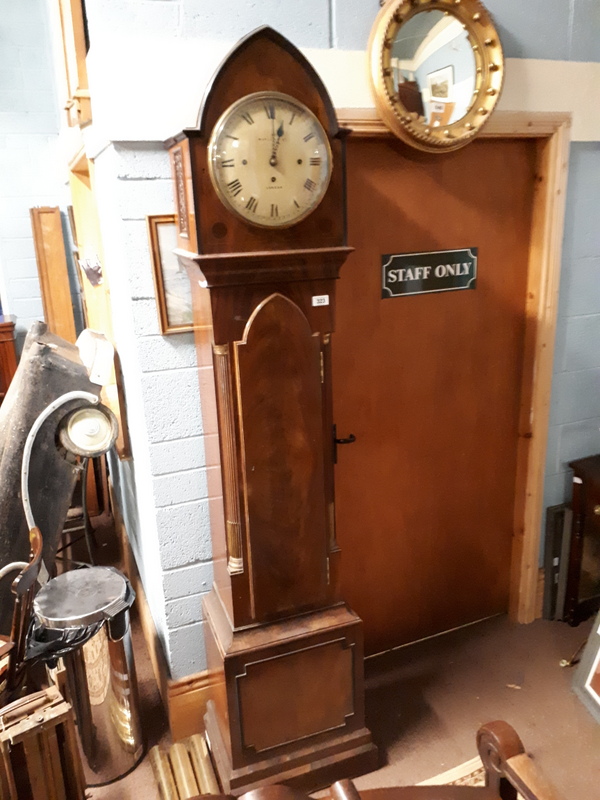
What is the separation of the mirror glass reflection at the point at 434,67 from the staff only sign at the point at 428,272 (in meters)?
0.40

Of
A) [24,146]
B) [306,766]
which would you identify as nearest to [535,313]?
[306,766]

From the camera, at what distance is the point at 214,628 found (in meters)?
1.74

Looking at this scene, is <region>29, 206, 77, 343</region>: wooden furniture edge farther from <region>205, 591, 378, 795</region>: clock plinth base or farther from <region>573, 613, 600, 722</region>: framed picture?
<region>573, 613, 600, 722</region>: framed picture

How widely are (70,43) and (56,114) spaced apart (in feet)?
7.27

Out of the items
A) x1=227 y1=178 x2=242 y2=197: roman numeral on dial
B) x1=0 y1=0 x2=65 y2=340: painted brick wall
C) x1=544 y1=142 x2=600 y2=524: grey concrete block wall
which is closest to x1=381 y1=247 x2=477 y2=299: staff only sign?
x1=544 y1=142 x2=600 y2=524: grey concrete block wall

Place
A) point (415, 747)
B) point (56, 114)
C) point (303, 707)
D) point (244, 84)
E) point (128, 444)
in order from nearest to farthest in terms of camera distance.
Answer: point (244, 84), point (303, 707), point (415, 747), point (128, 444), point (56, 114)

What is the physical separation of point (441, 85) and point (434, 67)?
5cm

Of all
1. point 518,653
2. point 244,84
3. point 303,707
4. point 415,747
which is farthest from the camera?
point 518,653

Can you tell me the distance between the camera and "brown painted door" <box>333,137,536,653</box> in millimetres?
1942

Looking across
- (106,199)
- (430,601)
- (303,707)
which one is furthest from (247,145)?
(430,601)

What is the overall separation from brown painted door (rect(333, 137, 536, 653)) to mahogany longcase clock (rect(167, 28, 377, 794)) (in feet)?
1.44

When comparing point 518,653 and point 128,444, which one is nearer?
point 128,444

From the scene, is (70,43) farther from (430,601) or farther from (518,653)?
(518,653)

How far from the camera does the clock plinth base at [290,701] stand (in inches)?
65.1
